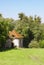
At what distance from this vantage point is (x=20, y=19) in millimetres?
73625

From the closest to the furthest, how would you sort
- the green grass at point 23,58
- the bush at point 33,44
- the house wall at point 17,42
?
the green grass at point 23,58 < the bush at point 33,44 < the house wall at point 17,42

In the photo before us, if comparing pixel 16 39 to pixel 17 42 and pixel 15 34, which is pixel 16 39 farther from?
pixel 15 34

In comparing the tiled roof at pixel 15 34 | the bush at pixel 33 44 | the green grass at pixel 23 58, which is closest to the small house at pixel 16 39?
the tiled roof at pixel 15 34

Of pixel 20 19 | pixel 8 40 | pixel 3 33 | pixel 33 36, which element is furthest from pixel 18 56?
pixel 20 19

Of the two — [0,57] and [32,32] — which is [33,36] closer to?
[32,32]

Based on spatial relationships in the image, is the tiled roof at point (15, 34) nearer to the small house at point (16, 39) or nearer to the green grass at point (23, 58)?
the small house at point (16, 39)

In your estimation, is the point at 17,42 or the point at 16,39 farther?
the point at 16,39

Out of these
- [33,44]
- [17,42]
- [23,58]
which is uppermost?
[17,42]

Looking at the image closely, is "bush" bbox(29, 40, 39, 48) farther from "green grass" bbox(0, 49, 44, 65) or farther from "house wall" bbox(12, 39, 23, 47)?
"green grass" bbox(0, 49, 44, 65)

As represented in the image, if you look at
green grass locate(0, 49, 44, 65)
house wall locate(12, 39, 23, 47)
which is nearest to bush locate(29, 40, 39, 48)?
house wall locate(12, 39, 23, 47)

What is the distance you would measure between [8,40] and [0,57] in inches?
Result: 674

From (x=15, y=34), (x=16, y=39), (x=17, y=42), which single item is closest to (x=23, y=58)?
(x=17, y=42)

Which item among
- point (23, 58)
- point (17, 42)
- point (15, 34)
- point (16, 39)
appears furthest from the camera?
point (15, 34)

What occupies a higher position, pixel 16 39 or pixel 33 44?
pixel 16 39
